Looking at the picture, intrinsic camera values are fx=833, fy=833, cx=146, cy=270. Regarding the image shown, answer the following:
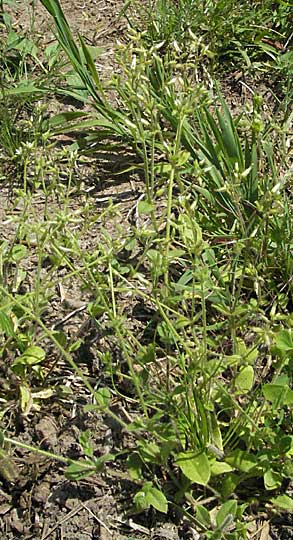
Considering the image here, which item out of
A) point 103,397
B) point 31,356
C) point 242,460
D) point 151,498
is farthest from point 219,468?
point 31,356

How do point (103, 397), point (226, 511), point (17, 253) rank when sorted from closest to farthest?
point (226, 511)
point (103, 397)
point (17, 253)

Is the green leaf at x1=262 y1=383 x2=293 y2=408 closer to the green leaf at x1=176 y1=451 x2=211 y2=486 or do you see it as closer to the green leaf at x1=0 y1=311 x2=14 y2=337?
the green leaf at x1=176 y1=451 x2=211 y2=486

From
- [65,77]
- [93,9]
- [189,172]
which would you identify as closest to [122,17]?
[93,9]

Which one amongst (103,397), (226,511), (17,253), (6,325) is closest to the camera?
(226,511)

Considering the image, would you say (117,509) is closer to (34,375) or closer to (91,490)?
(91,490)

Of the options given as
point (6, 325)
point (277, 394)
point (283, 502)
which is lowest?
point (283, 502)

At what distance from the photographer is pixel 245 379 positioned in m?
1.94

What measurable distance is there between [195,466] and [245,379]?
270 mm

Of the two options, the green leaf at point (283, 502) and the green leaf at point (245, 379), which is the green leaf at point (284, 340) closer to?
the green leaf at point (245, 379)

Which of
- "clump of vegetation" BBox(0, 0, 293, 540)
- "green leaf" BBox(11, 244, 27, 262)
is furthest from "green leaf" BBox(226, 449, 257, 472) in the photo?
"green leaf" BBox(11, 244, 27, 262)

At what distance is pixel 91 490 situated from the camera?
190 centimetres

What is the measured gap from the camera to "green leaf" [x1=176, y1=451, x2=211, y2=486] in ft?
5.68

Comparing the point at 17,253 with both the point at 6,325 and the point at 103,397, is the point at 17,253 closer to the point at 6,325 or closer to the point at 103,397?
the point at 6,325

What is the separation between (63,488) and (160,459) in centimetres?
26
